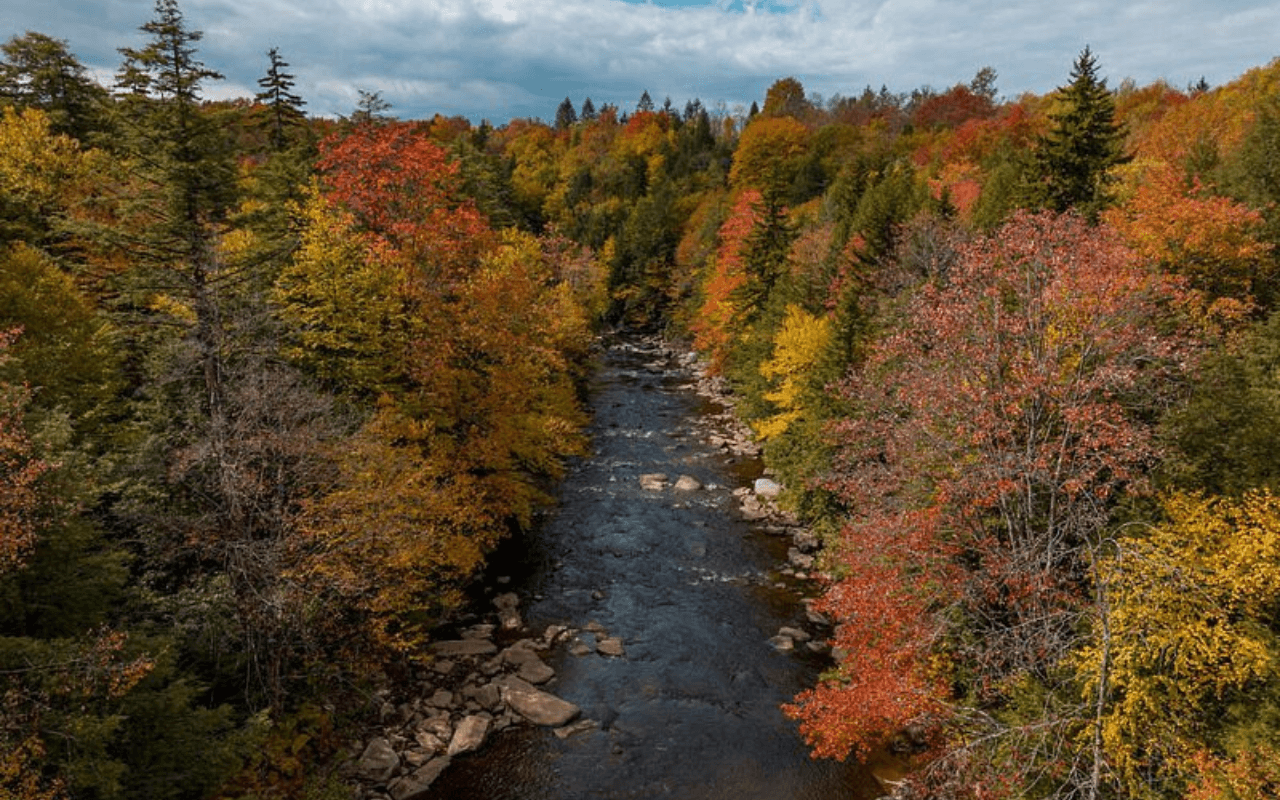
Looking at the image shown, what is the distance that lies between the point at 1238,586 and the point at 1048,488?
5.00 meters

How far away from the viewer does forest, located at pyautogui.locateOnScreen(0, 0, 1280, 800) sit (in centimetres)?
1148

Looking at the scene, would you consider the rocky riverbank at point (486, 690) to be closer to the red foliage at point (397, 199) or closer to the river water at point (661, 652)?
→ the river water at point (661, 652)

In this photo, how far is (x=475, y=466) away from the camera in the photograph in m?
24.0

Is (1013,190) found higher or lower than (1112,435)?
higher

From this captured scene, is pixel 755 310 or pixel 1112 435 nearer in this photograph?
pixel 1112 435

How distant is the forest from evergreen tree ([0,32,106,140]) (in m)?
7.41

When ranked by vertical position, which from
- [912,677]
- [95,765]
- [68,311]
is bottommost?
[912,677]

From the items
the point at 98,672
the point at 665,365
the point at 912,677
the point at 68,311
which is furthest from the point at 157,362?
the point at 665,365

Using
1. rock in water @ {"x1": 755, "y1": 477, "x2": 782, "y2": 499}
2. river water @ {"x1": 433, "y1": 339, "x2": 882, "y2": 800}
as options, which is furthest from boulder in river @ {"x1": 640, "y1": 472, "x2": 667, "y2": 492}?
rock in water @ {"x1": 755, "y1": 477, "x2": 782, "y2": 499}

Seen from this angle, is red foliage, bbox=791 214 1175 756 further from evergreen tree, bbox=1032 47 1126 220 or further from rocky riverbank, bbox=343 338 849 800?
evergreen tree, bbox=1032 47 1126 220

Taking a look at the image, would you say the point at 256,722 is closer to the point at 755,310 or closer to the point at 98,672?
the point at 98,672

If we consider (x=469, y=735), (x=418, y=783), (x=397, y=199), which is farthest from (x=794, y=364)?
(x=418, y=783)

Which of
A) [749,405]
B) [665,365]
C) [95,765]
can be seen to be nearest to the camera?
[95,765]

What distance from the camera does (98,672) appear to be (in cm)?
1091
